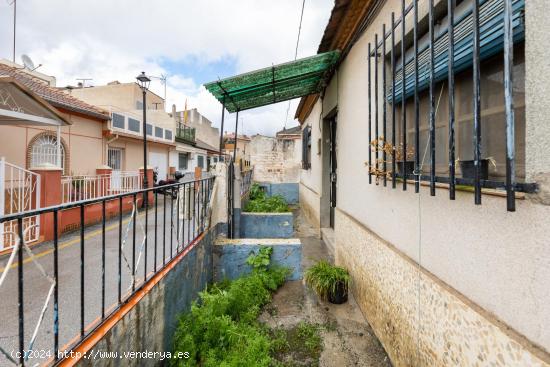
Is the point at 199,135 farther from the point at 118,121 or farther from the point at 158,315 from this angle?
the point at 158,315

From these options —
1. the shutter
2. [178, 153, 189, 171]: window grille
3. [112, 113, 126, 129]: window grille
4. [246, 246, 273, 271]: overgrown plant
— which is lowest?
[246, 246, 273, 271]: overgrown plant

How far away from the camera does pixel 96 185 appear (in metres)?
8.20

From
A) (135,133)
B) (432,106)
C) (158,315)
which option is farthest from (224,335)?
(135,133)

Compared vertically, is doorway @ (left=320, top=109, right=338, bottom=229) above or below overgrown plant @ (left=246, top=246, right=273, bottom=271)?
above

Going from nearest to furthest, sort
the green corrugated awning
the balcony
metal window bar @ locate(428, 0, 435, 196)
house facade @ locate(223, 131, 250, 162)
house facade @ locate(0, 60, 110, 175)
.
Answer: metal window bar @ locate(428, 0, 435, 196) → the green corrugated awning → house facade @ locate(0, 60, 110, 175) → house facade @ locate(223, 131, 250, 162) → the balcony

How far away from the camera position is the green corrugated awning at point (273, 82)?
4.42 meters

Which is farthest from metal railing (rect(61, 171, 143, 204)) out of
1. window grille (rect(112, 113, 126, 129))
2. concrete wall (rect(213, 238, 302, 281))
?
concrete wall (rect(213, 238, 302, 281))

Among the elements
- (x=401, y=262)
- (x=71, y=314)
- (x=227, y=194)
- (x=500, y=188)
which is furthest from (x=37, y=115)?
(x=500, y=188)

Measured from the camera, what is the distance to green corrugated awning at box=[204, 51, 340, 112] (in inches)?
174

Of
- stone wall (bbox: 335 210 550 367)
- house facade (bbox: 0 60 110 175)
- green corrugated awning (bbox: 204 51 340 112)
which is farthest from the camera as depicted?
house facade (bbox: 0 60 110 175)

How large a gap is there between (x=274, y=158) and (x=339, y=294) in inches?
462

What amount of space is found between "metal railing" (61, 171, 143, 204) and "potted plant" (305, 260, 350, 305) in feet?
16.5

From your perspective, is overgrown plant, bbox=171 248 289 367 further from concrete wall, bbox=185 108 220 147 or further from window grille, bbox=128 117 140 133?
concrete wall, bbox=185 108 220 147

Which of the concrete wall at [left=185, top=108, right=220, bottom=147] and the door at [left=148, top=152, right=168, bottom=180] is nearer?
the door at [left=148, top=152, right=168, bottom=180]
